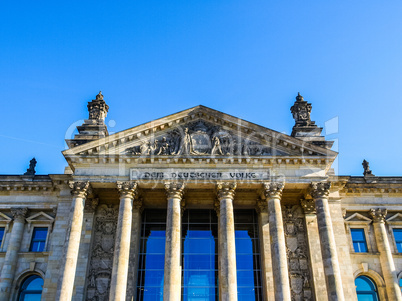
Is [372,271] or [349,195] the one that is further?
[349,195]

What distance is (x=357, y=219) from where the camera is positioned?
3134 centimetres

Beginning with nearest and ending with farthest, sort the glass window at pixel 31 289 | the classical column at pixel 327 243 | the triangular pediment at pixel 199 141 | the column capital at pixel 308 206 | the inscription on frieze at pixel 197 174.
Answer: the classical column at pixel 327 243 → the inscription on frieze at pixel 197 174 → the triangular pediment at pixel 199 141 → the glass window at pixel 31 289 → the column capital at pixel 308 206

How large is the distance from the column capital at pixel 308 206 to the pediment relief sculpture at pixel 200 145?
4.09 meters

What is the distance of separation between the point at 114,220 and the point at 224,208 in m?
8.37

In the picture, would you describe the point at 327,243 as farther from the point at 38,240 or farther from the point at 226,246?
the point at 38,240

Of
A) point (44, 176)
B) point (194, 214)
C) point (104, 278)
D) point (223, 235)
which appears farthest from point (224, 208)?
point (44, 176)

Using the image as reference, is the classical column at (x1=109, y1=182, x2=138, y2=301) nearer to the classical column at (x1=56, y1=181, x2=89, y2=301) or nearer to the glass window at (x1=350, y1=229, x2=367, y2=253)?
the classical column at (x1=56, y1=181, x2=89, y2=301)

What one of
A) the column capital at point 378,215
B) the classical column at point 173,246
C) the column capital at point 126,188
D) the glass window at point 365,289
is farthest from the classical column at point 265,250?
the column capital at point 126,188

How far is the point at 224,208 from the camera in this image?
27141mm

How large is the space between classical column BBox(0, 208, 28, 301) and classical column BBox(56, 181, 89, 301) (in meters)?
6.59

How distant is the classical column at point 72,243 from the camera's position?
24500 mm

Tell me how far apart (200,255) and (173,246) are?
4.26 meters

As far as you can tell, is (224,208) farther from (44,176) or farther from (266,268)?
(44,176)

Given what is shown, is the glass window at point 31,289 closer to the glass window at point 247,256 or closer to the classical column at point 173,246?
the classical column at point 173,246
